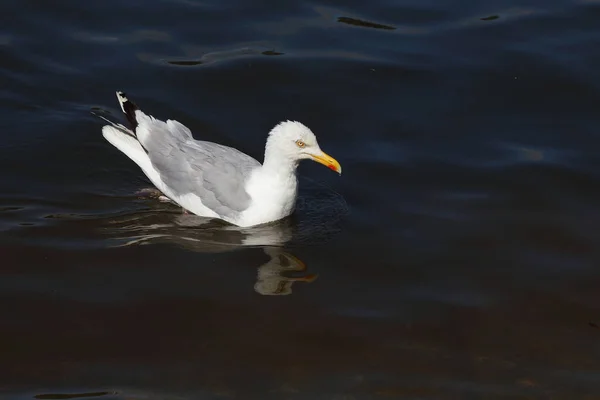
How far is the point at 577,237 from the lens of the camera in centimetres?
971

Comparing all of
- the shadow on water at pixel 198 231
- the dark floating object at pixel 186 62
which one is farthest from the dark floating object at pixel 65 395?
the dark floating object at pixel 186 62

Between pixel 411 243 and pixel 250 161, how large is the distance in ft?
5.75

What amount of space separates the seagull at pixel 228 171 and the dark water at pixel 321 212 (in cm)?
23

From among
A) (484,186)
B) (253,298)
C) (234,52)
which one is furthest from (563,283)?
(234,52)

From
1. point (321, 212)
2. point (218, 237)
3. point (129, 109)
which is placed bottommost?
point (218, 237)

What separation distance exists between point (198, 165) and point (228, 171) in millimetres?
323

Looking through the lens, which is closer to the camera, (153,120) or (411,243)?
(411,243)

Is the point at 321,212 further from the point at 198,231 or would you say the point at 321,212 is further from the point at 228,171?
the point at 198,231

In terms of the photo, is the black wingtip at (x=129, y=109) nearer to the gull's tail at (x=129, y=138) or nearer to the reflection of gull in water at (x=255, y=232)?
the gull's tail at (x=129, y=138)

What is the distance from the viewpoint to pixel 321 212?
10070 millimetres

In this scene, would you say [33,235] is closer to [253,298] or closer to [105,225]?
[105,225]

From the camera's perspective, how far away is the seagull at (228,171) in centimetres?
959

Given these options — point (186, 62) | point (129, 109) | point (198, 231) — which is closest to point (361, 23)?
point (186, 62)

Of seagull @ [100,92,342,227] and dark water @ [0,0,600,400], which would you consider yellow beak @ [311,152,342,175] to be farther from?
dark water @ [0,0,600,400]
